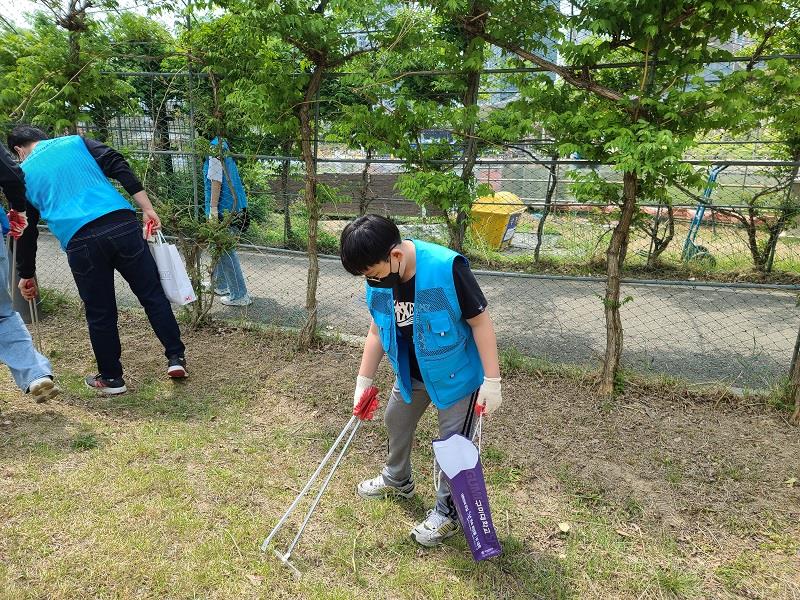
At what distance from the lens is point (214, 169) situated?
4613 millimetres

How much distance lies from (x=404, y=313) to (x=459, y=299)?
228 millimetres

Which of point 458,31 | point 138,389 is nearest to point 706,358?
point 458,31

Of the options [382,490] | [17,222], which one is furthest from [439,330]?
[17,222]

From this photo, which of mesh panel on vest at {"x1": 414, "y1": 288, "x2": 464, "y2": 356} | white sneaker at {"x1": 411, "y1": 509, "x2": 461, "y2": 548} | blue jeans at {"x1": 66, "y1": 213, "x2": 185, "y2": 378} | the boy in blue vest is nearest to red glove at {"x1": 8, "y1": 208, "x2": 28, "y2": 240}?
blue jeans at {"x1": 66, "y1": 213, "x2": 185, "y2": 378}

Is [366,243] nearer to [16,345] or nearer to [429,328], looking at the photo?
[429,328]

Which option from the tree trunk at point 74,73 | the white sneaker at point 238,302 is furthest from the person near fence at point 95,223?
the white sneaker at point 238,302

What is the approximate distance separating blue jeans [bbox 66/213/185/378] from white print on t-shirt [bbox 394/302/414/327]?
2.18 meters

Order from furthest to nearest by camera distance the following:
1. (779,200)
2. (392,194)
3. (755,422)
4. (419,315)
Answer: (392,194) → (779,200) → (755,422) → (419,315)

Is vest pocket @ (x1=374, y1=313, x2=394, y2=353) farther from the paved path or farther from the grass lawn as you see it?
the paved path

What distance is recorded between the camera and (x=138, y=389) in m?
3.81

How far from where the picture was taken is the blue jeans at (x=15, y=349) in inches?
130

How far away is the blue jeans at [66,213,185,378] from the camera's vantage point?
11.5 ft

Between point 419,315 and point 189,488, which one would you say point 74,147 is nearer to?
point 189,488

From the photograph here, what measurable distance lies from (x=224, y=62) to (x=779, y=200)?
5565 mm
